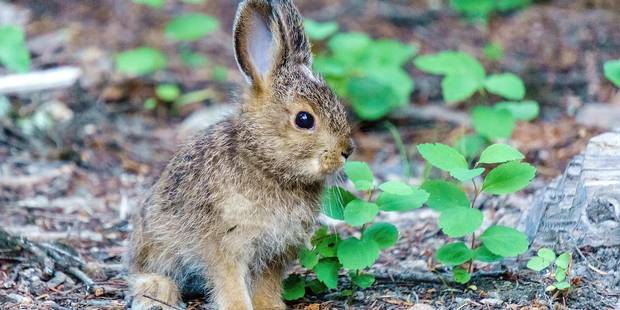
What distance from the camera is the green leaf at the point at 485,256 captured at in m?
4.81

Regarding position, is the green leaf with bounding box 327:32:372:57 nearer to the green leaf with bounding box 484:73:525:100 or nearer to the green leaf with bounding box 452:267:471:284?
the green leaf with bounding box 484:73:525:100

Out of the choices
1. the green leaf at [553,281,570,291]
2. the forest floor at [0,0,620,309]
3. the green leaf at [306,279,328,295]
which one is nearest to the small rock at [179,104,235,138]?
the forest floor at [0,0,620,309]

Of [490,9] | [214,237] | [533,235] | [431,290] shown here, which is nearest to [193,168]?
[214,237]

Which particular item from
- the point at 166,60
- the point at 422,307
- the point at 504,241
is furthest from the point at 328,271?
the point at 166,60

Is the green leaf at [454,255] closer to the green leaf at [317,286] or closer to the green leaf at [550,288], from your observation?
the green leaf at [550,288]

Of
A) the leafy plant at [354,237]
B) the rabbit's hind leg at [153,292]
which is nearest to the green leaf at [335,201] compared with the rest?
the leafy plant at [354,237]

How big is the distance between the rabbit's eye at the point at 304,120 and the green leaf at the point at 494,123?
2537 mm

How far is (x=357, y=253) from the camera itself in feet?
15.3

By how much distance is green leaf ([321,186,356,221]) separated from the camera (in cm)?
486

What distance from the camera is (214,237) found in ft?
15.5

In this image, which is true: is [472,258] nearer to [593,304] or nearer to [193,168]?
[593,304]

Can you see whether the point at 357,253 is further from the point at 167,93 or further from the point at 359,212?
the point at 167,93

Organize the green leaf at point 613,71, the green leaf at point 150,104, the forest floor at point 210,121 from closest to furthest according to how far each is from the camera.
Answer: the forest floor at point 210,121, the green leaf at point 613,71, the green leaf at point 150,104

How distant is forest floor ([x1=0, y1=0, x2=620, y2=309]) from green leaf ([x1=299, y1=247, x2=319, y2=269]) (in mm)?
231
